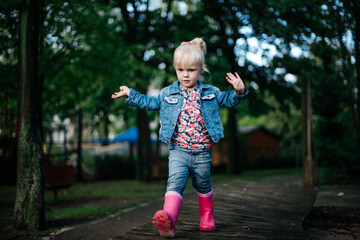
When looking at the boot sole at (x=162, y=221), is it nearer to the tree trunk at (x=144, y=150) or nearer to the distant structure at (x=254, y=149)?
the tree trunk at (x=144, y=150)

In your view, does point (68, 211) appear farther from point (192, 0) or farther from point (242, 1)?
point (192, 0)

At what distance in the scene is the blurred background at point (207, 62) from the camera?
Result: 6.13 metres

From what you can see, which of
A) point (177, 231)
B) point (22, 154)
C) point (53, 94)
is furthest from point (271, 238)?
point (53, 94)

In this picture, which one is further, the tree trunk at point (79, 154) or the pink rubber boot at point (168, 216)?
the tree trunk at point (79, 154)

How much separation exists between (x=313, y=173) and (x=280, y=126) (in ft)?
104

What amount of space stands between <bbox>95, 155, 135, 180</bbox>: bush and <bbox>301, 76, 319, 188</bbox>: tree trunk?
9.83 meters

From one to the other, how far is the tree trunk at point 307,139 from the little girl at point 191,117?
7.15 m

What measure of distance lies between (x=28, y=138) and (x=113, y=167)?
475 inches

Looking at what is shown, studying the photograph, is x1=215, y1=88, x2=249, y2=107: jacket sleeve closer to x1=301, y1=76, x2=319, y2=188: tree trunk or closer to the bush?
x1=301, y1=76, x2=319, y2=188: tree trunk

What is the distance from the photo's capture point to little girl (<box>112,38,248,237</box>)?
349 cm

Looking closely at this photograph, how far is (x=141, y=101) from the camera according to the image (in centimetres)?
362

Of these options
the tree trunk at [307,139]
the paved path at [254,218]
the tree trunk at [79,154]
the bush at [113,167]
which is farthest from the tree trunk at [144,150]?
the paved path at [254,218]

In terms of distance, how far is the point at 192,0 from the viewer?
10797 mm

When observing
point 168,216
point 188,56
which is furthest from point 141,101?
point 168,216
